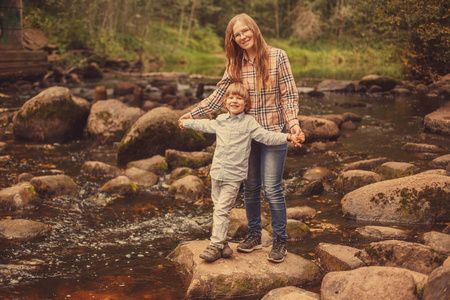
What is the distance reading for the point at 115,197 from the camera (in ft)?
25.0

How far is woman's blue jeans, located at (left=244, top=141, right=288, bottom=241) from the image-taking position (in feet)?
14.2

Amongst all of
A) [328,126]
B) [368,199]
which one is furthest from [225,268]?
[328,126]

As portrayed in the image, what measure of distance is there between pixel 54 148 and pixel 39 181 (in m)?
3.69

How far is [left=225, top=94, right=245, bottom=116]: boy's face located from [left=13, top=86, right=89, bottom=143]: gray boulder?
27.8 feet

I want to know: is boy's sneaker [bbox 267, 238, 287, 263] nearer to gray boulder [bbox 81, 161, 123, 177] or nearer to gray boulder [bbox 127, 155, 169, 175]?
gray boulder [bbox 127, 155, 169, 175]

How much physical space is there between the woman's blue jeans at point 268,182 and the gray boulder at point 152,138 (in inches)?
222

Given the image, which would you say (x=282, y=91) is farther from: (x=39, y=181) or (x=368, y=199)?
(x=39, y=181)

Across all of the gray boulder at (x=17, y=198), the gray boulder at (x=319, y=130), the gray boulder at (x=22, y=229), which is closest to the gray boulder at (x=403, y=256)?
the gray boulder at (x=22, y=229)

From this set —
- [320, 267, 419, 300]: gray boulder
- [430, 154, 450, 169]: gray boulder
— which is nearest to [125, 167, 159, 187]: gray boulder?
[320, 267, 419, 300]: gray boulder

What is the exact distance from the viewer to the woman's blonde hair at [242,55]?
421cm

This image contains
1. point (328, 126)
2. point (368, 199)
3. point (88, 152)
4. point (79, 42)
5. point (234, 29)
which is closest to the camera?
point (234, 29)

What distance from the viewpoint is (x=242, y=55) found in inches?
174

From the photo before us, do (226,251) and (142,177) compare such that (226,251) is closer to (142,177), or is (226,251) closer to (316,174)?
(142,177)

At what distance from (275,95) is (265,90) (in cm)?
11
